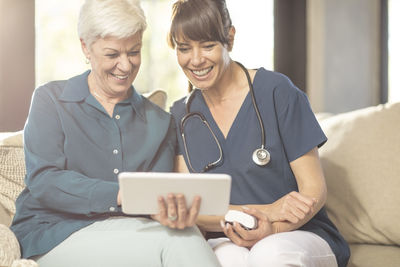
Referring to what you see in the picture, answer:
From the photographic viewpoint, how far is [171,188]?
3.83 feet

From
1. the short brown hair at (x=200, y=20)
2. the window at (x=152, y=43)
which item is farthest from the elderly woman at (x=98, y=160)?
the window at (x=152, y=43)

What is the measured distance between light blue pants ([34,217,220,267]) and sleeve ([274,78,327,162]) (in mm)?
442

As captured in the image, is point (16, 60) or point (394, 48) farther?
point (394, 48)

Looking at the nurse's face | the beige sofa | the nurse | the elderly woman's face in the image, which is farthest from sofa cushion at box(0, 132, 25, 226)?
the nurse's face

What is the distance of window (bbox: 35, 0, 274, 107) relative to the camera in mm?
2861

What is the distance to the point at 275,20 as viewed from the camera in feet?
11.1

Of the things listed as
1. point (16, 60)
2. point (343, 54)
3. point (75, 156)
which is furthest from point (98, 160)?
point (343, 54)

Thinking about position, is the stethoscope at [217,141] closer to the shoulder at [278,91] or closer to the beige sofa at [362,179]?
the shoulder at [278,91]

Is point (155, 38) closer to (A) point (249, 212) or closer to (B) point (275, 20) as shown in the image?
(B) point (275, 20)

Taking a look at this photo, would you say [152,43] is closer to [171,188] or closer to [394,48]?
[394,48]

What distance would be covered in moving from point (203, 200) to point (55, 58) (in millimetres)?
1956

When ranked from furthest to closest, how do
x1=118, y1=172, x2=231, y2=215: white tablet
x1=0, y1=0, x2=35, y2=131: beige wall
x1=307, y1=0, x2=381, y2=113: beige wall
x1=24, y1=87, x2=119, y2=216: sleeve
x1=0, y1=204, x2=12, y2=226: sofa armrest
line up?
x1=307, y1=0, x2=381, y2=113: beige wall < x1=0, y1=0, x2=35, y2=131: beige wall < x1=0, y1=204, x2=12, y2=226: sofa armrest < x1=24, y1=87, x2=119, y2=216: sleeve < x1=118, y1=172, x2=231, y2=215: white tablet

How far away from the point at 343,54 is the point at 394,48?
0.42 meters

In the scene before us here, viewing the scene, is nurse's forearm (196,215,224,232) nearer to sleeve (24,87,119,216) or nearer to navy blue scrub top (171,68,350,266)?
navy blue scrub top (171,68,350,266)
